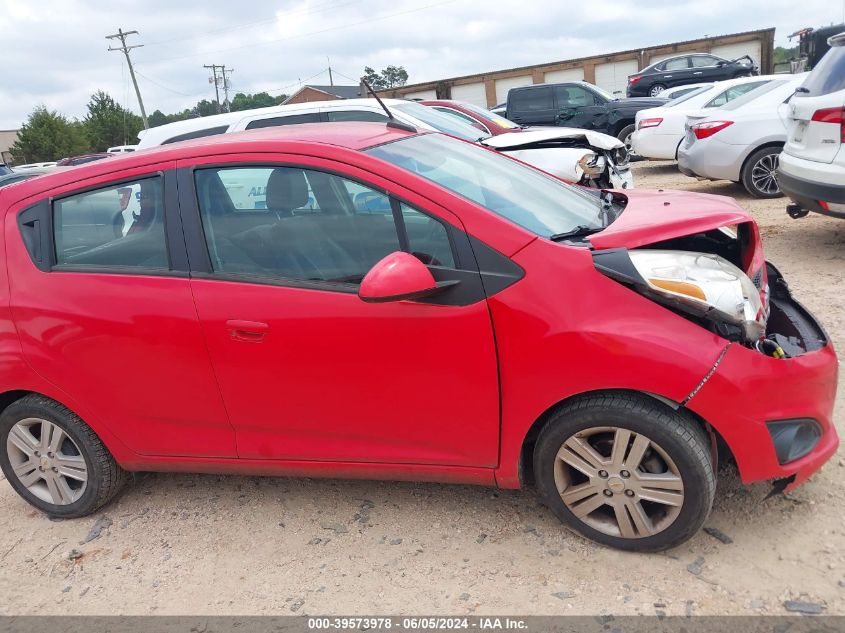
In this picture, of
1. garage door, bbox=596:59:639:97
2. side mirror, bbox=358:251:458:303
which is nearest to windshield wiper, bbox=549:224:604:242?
side mirror, bbox=358:251:458:303

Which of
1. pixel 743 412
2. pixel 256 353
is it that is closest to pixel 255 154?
pixel 256 353

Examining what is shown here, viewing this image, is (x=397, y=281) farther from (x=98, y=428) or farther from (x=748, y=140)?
(x=748, y=140)

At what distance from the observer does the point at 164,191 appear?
2.98 metres

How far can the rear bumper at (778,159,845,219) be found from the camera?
5160 millimetres

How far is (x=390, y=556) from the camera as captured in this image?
113 inches

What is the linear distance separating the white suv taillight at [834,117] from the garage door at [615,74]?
115ft

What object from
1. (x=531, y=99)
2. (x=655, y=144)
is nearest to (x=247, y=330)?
(x=655, y=144)

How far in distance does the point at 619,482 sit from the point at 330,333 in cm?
123

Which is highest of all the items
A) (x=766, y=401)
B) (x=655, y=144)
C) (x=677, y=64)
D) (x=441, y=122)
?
(x=677, y=64)

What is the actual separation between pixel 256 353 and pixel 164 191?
83 cm

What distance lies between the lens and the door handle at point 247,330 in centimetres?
279

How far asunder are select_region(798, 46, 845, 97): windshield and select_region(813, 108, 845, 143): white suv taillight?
0.18 m

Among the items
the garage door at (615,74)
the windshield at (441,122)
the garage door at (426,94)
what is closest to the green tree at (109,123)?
the garage door at (426,94)

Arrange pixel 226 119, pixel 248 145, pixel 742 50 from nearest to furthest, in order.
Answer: pixel 248 145
pixel 226 119
pixel 742 50
